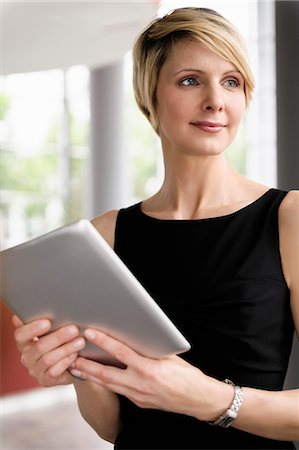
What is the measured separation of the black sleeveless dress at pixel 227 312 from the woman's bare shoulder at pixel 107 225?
167 mm

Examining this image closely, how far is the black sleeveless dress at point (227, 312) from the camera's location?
4.04 feet

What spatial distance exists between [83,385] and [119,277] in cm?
43

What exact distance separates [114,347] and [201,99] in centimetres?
45

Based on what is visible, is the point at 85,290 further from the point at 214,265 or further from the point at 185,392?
the point at 214,265

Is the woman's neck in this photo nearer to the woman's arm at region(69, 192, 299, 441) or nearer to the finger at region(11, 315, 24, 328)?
the woman's arm at region(69, 192, 299, 441)

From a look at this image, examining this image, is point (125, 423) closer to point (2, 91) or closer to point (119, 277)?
point (119, 277)

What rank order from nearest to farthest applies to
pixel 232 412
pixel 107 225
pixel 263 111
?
pixel 232 412 < pixel 107 225 < pixel 263 111

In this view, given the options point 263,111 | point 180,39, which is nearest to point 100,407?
point 180,39

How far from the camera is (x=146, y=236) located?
4.55ft

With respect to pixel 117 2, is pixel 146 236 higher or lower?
lower

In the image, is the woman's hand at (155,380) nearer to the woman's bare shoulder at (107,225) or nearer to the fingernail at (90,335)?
the fingernail at (90,335)

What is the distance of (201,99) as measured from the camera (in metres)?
1.23

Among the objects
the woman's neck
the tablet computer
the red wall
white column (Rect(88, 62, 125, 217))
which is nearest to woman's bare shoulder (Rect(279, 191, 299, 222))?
the woman's neck

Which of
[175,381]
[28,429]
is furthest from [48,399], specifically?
[175,381]
